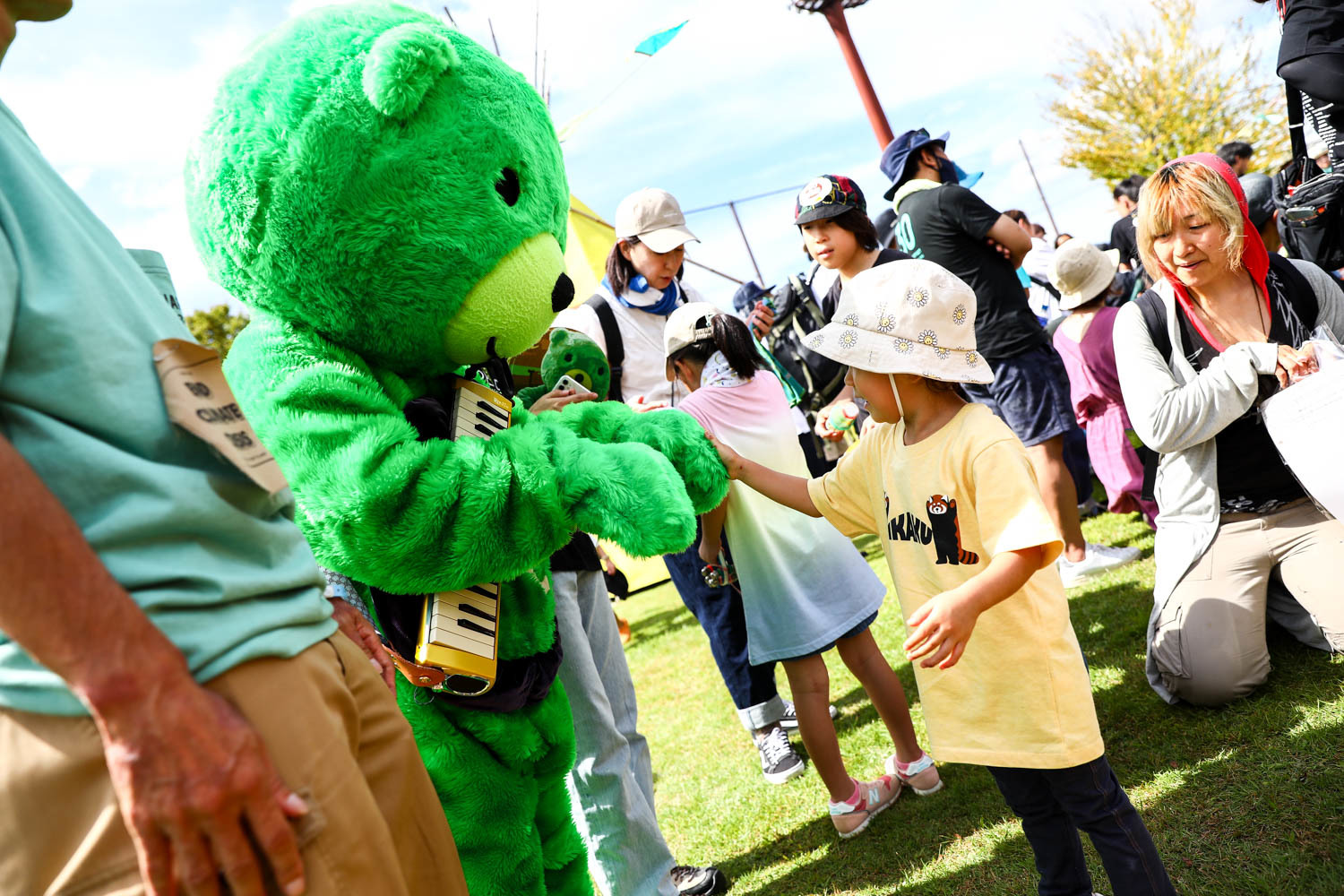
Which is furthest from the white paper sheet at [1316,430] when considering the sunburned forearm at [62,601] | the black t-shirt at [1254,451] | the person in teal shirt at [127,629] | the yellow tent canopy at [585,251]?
the yellow tent canopy at [585,251]

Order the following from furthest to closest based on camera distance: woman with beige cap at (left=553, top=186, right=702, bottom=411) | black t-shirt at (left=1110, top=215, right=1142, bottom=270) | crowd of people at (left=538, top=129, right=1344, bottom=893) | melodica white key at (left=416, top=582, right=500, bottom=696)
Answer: black t-shirt at (left=1110, top=215, right=1142, bottom=270) → woman with beige cap at (left=553, top=186, right=702, bottom=411) → crowd of people at (left=538, top=129, right=1344, bottom=893) → melodica white key at (left=416, top=582, right=500, bottom=696)

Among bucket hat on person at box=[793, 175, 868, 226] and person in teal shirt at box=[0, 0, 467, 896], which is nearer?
person in teal shirt at box=[0, 0, 467, 896]

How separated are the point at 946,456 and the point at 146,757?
1.76 m

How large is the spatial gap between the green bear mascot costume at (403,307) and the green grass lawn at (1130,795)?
1.23 m

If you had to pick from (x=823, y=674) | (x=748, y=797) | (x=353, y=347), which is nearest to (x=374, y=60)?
(x=353, y=347)

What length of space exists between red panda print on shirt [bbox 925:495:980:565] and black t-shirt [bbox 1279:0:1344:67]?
273 centimetres

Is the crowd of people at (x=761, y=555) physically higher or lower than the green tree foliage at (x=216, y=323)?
lower

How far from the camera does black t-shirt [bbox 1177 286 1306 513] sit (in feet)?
10.2

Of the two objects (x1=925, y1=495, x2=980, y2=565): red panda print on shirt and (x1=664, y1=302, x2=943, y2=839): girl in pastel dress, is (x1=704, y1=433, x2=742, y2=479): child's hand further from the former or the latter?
(x1=664, y1=302, x2=943, y2=839): girl in pastel dress

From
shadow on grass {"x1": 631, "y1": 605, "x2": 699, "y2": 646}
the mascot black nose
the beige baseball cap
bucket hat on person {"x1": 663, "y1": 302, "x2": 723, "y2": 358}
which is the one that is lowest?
shadow on grass {"x1": 631, "y1": 605, "x2": 699, "y2": 646}

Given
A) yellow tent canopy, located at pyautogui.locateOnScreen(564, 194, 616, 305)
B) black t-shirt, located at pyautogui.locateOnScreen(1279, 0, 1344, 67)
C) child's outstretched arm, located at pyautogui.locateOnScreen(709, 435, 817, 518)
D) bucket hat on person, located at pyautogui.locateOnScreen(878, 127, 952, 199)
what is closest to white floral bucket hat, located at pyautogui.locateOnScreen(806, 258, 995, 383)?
child's outstretched arm, located at pyautogui.locateOnScreen(709, 435, 817, 518)

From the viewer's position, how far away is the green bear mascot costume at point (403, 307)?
1677mm

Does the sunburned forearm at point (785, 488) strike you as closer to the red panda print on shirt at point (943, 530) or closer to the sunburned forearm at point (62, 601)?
the red panda print on shirt at point (943, 530)

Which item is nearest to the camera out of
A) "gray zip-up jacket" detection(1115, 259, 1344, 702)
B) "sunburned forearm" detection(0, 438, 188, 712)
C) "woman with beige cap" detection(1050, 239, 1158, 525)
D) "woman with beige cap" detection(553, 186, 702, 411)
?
"sunburned forearm" detection(0, 438, 188, 712)
